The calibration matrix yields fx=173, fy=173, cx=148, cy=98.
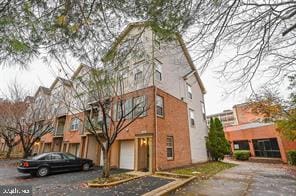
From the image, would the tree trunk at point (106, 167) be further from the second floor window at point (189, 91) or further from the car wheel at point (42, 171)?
the second floor window at point (189, 91)

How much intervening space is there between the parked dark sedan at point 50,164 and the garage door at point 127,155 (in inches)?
104

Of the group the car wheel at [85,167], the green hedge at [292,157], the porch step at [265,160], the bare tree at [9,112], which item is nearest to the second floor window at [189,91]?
the car wheel at [85,167]

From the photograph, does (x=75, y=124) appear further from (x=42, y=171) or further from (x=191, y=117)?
(x=191, y=117)

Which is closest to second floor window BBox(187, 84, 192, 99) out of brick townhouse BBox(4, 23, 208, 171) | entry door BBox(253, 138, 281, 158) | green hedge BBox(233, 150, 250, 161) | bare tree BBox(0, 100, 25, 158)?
brick townhouse BBox(4, 23, 208, 171)

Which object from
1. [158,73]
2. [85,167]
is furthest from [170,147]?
[85,167]

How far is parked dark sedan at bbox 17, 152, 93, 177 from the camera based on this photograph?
10.4m

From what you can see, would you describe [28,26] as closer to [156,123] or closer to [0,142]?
[156,123]

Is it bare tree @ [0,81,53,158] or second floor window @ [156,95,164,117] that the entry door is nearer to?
second floor window @ [156,95,164,117]

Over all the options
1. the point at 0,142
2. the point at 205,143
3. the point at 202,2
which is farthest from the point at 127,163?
the point at 0,142

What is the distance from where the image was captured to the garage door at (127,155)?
1294cm

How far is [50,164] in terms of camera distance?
11242mm

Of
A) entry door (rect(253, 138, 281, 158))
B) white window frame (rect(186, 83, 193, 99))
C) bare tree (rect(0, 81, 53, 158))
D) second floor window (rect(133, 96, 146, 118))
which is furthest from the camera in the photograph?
entry door (rect(253, 138, 281, 158))

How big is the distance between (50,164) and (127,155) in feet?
16.9

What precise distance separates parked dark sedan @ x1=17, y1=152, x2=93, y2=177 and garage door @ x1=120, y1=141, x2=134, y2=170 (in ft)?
8.66
